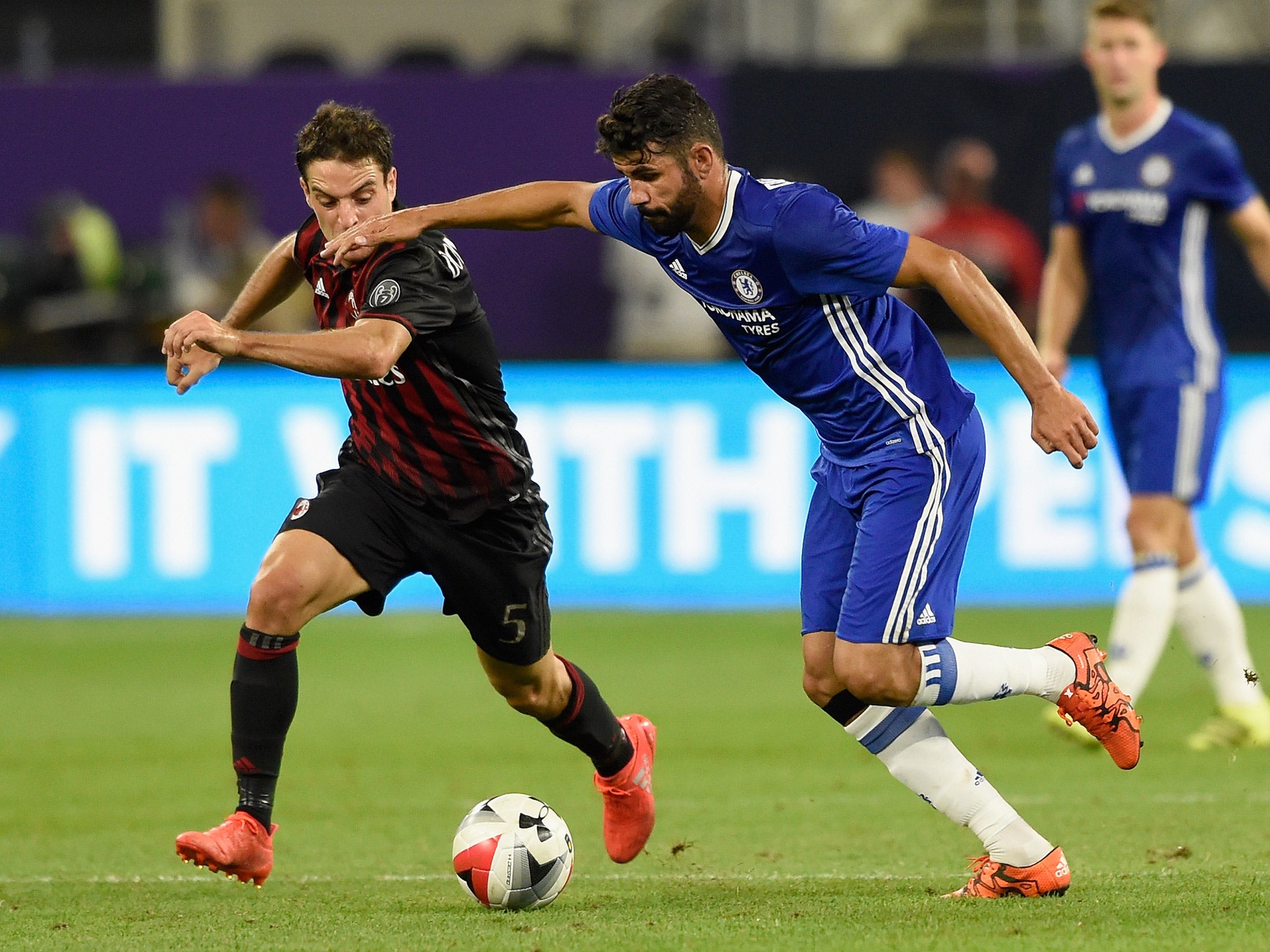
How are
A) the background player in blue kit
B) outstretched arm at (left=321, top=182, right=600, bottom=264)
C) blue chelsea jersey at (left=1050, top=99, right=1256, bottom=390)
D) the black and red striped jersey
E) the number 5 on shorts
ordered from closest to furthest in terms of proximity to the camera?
outstretched arm at (left=321, top=182, right=600, bottom=264)
the black and red striped jersey
the number 5 on shorts
the background player in blue kit
blue chelsea jersey at (left=1050, top=99, right=1256, bottom=390)

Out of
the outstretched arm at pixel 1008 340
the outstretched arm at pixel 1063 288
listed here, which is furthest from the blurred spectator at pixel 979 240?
the outstretched arm at pixel 1008 340

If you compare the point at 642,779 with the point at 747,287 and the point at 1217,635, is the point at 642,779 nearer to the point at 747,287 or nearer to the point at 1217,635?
the point at 747,287

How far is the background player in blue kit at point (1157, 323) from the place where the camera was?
745cm

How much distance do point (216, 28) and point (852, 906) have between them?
13.5 m

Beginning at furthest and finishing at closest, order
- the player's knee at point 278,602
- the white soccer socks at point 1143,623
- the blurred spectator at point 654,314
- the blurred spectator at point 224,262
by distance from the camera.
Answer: the blurred spectator at point 654,314 → the blurred spectator at point 224,262 → the white soccer socks at point 1143,623 → the player's knee at point 278,602

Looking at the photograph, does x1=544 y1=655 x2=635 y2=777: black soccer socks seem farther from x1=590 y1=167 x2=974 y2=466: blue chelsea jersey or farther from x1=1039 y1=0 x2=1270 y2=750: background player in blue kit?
x1=1039 y1=0 x2=1270 y2=750: background player in blue kit

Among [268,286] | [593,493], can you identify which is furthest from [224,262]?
[268,286]

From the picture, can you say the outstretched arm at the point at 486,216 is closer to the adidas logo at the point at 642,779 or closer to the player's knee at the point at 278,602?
the player's knee at the point at 278,602

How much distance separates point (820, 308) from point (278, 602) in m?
1.60

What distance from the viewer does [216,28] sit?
54.6 feet

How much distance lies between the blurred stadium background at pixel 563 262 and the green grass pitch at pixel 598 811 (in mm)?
814

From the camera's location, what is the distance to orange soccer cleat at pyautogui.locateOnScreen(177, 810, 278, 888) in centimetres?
471

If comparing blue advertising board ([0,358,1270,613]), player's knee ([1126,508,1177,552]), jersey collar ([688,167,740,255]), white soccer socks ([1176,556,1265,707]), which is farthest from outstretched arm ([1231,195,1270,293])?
blue advertising board ([0,358,1270,613])

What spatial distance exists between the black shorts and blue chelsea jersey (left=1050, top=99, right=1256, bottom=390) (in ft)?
10.6
